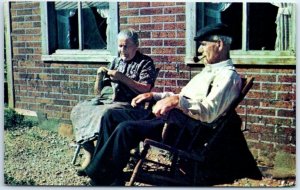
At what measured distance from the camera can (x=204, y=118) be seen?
3.70m

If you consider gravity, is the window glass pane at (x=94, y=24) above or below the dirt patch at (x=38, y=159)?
above

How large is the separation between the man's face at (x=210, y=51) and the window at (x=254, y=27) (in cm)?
8

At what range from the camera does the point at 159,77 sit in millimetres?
3959

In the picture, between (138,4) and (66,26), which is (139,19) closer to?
(138,4)

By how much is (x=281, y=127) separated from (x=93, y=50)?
1.69 metres

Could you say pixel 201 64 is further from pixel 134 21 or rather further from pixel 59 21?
pixel 59 21

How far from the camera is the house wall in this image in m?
3.75

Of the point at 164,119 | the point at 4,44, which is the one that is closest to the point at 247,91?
the point at 164,119

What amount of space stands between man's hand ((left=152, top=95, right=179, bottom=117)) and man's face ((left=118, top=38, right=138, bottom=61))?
1.52 feet

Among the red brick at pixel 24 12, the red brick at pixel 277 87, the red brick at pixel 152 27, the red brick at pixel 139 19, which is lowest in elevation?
the red brick at pixel 277 87

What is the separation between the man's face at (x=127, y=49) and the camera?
13.0ft

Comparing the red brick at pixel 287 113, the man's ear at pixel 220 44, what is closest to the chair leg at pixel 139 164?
the man's ear at pixel 220 44

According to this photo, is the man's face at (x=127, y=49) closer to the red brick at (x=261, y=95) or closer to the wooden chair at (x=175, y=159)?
the wooden chair at (x=175, y=159)

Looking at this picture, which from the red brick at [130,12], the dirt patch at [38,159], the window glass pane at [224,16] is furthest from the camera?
the dirt patch at [38,159]
